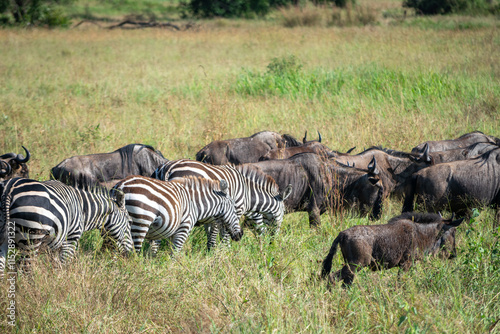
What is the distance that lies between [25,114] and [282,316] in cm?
950

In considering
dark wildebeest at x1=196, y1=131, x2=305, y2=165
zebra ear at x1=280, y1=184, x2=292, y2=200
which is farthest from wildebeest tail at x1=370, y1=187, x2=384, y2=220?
dark wildebeest at x1=196, y1=131, x2=305, y2=165

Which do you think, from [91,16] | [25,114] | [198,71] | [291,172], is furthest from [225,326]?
[91,16]

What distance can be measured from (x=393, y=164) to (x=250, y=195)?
2.67 m

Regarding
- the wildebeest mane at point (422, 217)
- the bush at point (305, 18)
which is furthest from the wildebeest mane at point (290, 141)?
the bush at point (305, 18)

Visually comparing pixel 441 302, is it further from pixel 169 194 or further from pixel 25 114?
pixel 25 114

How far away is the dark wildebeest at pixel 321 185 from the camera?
6.85 m

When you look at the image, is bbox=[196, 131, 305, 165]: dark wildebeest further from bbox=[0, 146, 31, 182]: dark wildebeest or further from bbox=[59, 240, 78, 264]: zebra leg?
bbox=[59, 240, 78, 264]: zebra leg

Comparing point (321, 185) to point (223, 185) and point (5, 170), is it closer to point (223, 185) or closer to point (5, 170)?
point (223, 185)

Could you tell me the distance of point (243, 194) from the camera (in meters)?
6.17

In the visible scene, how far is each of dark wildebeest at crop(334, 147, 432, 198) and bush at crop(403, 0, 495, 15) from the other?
19619 millimetres

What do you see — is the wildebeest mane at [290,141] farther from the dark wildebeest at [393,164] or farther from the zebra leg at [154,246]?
the zebra leg at [154,246]

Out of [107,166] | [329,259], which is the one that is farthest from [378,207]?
[107,166]

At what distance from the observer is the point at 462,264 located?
4.74 m

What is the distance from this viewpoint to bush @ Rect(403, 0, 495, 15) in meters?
24.0
